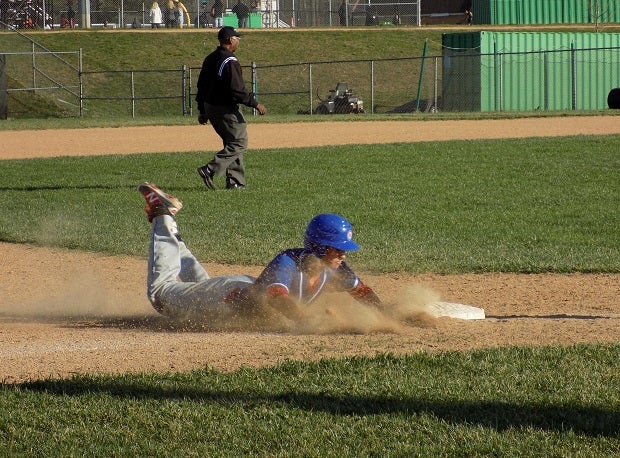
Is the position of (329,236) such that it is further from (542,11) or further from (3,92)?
(542,11)

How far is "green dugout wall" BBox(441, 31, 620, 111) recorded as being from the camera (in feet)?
110

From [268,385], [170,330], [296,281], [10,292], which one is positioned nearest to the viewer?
[268,385]

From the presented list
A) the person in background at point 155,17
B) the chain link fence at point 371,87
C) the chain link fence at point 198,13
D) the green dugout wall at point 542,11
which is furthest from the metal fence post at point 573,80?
the person in background at point 155,17

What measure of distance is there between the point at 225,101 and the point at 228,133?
1.38 feet

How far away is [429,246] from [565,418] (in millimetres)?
5241

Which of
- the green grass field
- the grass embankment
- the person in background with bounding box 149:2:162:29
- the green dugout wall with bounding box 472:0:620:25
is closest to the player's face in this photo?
the green grass field

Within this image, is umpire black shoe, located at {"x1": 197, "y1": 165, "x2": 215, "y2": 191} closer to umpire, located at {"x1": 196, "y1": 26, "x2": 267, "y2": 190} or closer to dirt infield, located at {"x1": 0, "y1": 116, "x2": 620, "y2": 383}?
umpire, located at {"x1": 196, "y1": 26, "x2": 267, "y2": 190}

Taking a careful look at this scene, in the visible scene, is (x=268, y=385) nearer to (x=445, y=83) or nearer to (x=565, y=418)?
(x=565, y=418)

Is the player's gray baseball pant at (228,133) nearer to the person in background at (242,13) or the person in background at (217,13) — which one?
the person in background at (217,13)

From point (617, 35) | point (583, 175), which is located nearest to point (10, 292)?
point (583, 175)

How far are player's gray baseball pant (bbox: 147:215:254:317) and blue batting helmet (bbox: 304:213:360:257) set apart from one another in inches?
22.5

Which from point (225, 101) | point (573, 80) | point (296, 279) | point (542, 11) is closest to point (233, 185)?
point (225, 101)

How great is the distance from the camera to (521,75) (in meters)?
33.7

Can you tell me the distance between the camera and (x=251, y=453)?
3842 mm
